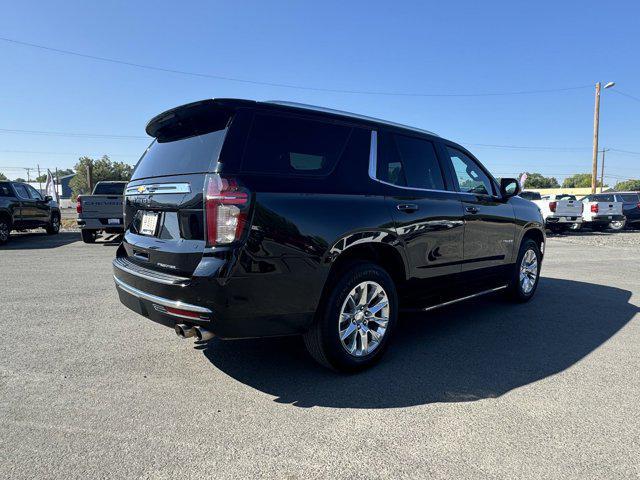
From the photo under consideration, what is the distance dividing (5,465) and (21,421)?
0.49 meters

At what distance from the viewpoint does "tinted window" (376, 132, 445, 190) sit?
3686mm

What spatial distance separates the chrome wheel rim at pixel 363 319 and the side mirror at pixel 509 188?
263 centimetres

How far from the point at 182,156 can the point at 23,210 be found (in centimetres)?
1346

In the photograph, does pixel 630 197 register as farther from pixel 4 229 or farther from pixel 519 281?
pixel 4 229

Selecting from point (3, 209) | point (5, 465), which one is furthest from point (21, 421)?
point (3, 209)

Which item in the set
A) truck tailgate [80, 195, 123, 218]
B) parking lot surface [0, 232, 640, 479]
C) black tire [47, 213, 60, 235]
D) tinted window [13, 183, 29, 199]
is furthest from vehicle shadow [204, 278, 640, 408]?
black tire [47, 213, 60, 235]

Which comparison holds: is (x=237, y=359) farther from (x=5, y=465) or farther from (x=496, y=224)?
(x=496, y=224)

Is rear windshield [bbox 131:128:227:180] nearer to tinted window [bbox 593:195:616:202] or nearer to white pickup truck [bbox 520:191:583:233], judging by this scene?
white pickup truck [bbox 520:191:583:233]

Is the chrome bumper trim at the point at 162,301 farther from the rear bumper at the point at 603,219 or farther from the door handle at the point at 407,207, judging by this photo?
the rear bumper at the point at 603,219

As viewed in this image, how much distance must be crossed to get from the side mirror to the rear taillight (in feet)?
12.2

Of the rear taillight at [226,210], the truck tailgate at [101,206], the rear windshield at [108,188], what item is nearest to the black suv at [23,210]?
the rear windshield at [108,188]

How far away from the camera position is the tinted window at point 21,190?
1360 centimetres

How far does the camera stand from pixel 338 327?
3166 mm

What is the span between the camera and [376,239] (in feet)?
11.1
